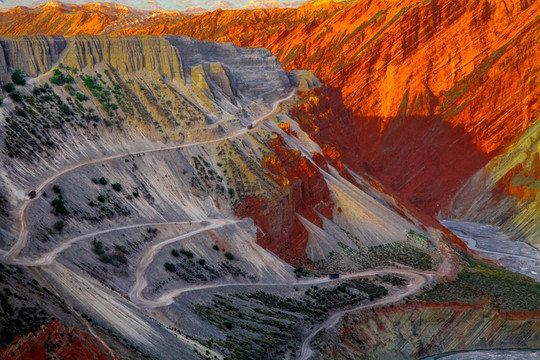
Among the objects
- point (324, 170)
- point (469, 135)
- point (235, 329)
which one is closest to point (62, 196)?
point (235, 329)

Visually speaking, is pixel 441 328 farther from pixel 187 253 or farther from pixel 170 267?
pixel 170 267

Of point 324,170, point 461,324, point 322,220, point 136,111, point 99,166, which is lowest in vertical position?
point 99,166

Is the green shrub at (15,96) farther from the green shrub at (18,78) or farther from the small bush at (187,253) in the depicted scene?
the small bush at (187,253)

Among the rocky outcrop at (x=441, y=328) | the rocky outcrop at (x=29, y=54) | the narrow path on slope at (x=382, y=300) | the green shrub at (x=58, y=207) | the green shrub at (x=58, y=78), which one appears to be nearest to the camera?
the green shrub at (x=58, y=207)

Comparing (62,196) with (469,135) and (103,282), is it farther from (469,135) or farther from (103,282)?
(469,135)

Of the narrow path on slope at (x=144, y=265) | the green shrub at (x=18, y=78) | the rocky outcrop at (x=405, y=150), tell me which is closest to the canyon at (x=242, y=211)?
the narrow path on slope at (x=144, y=265)

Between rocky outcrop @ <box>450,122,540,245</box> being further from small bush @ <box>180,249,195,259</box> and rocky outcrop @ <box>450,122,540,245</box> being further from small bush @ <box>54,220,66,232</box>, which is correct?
small bush @ <box>54,220,66,232</box>
